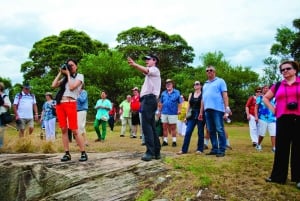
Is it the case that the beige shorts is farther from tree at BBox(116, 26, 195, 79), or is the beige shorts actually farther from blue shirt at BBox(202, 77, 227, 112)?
tree at BBox(116, 26, 195, 79)

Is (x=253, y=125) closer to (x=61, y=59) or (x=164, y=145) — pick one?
(x=164, y=145)

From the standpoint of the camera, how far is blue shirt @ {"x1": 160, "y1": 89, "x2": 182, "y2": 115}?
37.7ft

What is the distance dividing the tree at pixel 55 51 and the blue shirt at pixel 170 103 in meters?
30.3

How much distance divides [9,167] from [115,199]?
2600 millimetres

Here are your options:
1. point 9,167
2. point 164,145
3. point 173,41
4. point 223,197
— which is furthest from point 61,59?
point 223,197

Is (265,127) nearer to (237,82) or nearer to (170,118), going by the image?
(170,118)

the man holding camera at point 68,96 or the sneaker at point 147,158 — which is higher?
the man holding camera at point 68,96

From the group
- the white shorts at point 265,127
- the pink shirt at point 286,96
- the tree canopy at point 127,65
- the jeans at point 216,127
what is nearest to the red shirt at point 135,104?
the white shorts at point 265,127

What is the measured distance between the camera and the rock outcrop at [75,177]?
629 centimetres

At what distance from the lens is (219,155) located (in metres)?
7.92

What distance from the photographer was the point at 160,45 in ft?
160

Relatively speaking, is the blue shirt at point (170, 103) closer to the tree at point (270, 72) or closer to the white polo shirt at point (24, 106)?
the white polo shirt at point (24, 106)

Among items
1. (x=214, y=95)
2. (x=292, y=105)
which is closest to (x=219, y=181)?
(x=292, y=105)

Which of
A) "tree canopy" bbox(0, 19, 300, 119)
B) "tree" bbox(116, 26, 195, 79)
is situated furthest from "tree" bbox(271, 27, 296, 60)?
"tree" bbox(116, 26, 195, 79)
